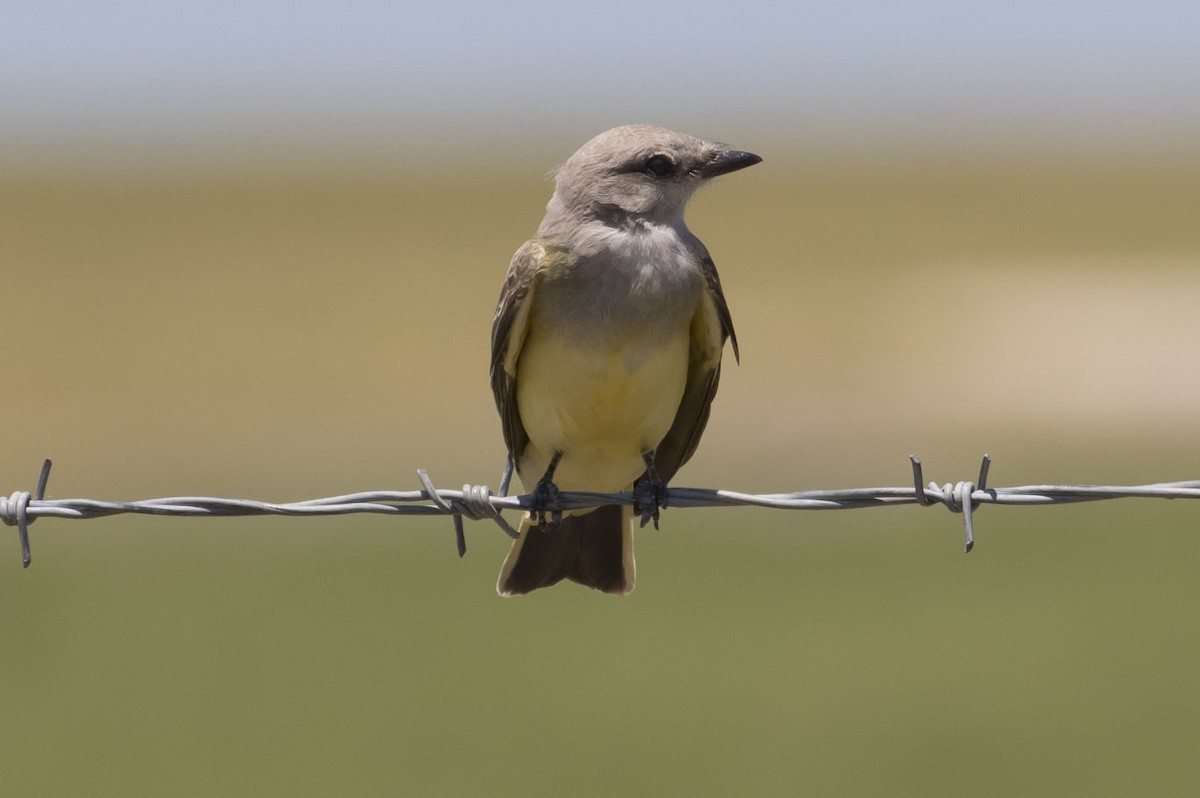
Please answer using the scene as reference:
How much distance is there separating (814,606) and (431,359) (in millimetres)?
12438

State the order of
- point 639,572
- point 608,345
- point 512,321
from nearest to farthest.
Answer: point 608,345 → point 512,321 → point 639,572

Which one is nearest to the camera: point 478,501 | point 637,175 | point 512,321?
point 478,501

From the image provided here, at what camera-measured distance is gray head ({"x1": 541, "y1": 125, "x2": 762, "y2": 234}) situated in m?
7.16

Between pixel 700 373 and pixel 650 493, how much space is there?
2.11 feet

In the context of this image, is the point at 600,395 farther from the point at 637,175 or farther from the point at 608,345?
the point at 637,175

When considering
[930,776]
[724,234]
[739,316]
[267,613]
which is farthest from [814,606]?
[724,234]

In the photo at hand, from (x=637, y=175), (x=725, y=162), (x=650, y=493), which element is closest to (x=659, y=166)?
(x=637, y=175)

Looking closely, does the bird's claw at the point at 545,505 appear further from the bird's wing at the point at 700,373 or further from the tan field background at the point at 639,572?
the tan field background at the point at 639,572

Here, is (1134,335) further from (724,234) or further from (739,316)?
(724,234)

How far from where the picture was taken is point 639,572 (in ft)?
47.3

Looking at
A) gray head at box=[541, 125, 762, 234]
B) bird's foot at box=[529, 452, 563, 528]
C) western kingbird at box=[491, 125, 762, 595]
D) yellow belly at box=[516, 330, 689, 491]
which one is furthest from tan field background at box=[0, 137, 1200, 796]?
gray head at box=[541, 125, 762, 234]

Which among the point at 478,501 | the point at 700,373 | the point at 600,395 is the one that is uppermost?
the point at 700,373

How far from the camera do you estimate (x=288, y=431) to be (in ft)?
70.6

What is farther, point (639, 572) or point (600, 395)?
point (639, 572)
